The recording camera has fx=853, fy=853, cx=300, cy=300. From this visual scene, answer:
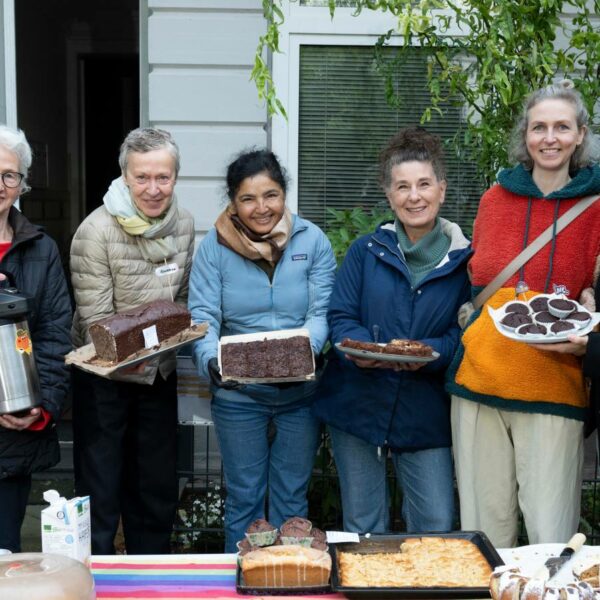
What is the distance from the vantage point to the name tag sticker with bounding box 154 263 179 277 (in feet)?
11.5

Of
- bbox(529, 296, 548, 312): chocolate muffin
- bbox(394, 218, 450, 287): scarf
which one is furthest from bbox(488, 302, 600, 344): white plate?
bbox(394, 218, 450, 287): scarf

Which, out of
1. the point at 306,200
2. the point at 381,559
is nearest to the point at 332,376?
the point at 381,559

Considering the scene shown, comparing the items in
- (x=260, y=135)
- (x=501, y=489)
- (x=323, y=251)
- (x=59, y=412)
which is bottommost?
(x=501, y=489)

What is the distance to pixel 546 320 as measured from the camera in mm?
2850

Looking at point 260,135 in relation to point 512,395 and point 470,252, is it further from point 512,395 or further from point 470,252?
point 512,395

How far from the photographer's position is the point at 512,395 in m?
3.02

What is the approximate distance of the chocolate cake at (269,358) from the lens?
3248mm

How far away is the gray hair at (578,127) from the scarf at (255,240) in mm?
949

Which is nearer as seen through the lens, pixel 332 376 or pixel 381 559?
pixel 381 559

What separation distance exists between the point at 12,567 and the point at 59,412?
1388 millimetres

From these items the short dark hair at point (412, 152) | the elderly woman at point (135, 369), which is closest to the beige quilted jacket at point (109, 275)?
the elderly woman at point (135, 369)

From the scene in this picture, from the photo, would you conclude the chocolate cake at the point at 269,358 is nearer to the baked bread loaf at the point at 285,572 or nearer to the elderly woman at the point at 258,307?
the elderly woman at the point at 258,307

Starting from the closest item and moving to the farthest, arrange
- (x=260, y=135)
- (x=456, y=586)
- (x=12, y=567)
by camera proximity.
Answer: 1. (x=12, y=567)
2. (x=456, y=586)
3. (x=260, y=135)

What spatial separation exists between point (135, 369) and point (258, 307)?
0.55m
